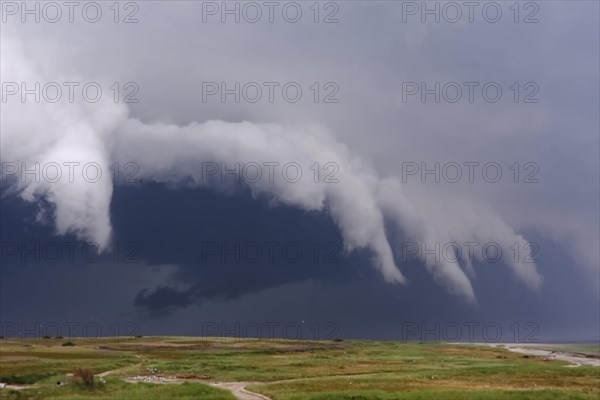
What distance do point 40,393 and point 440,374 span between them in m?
49.5

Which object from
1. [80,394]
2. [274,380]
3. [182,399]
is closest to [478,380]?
[274,380]

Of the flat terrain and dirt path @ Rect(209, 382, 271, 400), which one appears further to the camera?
dirt path @ Rect(209, 382, 271, 400)

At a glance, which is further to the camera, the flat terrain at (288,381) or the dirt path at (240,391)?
the dirt path at (240,391)

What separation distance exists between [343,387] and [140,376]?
94.4 ft

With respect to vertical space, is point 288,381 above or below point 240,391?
below

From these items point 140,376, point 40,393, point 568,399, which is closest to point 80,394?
point 40,393

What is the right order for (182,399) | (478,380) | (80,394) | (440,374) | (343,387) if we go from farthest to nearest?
(440,374)
(478,380)
(343,387)
(80,394)
(182,399)

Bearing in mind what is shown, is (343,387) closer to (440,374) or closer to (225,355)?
(440,374)

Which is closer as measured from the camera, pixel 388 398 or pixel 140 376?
pixel 388 398

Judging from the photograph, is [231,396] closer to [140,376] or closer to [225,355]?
[140,376]

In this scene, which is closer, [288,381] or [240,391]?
[240,391]

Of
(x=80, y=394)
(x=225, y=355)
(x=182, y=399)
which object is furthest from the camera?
(x=225, y=355)

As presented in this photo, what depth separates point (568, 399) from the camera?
184ft

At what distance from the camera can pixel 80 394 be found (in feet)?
187
